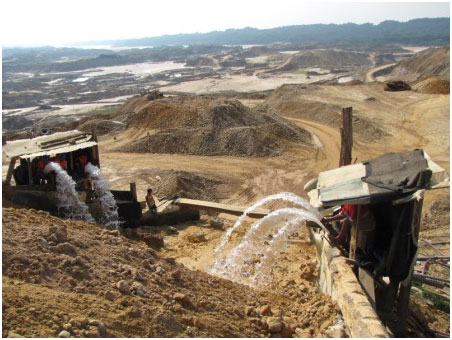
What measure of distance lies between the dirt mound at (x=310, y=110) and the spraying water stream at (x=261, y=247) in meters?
15.9


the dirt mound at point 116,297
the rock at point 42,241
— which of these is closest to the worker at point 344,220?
the dirt mound at point 116,297

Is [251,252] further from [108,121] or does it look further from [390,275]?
[108,121]

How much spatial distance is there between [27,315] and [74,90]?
7040 cm

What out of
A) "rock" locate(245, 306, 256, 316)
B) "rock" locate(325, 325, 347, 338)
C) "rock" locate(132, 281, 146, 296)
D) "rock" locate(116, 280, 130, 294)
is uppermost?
"rock" locate(116, 280, 130, 294)

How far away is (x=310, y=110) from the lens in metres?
30.8

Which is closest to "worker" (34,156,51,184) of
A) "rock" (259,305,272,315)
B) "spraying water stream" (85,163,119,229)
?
"spraying water stream" (85,163,119,229)

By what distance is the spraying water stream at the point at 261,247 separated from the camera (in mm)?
8312

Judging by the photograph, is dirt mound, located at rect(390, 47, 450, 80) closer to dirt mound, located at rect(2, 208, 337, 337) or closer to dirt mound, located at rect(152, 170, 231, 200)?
dirt mound, located at rect(152, 170, 231, 200)

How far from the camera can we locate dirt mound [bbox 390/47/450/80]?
6128 centimetres

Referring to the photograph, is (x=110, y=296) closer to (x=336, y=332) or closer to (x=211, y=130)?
(x=336, y=332)

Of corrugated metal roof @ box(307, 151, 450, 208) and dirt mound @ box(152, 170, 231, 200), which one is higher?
corrugated metal roof @ box(307, 151, 450, 208)

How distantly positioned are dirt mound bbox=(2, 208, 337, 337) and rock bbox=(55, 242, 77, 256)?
0.01 metres

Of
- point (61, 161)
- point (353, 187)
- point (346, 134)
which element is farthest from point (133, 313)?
point (346, 134)

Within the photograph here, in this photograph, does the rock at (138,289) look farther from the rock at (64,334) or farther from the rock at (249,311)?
the rock at (249,311)
